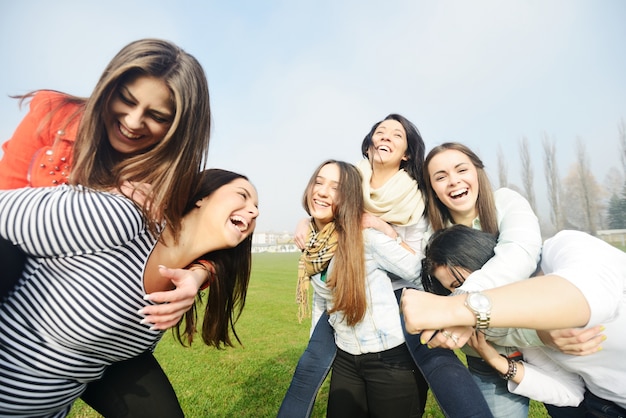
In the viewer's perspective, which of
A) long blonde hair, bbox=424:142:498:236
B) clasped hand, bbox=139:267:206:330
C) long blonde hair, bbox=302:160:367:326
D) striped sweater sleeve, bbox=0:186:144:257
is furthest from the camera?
long blonde hair, bbox=424:142:498:236

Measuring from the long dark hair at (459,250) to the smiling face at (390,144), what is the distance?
1.32m

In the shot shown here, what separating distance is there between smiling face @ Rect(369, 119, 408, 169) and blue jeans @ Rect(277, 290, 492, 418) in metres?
1.46

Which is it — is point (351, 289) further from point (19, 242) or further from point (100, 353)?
point (19, 242)

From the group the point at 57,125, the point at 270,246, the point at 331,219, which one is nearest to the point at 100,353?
the point at 57,125

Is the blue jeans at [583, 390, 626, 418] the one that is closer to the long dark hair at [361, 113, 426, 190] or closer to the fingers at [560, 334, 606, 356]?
the fingers at [560, 334, 606, 356]

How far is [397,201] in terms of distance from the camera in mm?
3457

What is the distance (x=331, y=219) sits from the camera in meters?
3.35

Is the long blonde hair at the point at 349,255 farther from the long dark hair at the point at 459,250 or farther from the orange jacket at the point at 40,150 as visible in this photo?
the orange jacket at the point at 40,150

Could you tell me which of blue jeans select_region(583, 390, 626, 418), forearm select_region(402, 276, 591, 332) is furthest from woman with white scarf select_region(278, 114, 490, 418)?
forearm select_region(402, 276, 591, 332)

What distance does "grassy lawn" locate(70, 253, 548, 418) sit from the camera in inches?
182

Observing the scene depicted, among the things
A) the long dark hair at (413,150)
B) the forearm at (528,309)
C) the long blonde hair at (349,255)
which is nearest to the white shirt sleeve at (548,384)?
the forearm at (528,309)

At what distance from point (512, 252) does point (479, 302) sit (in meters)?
0.81

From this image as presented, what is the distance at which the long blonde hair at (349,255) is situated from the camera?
108 inches

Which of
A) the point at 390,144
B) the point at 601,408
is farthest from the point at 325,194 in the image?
the point at 601,408
